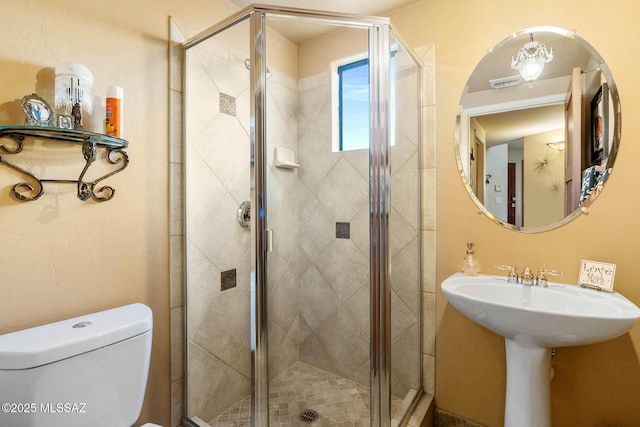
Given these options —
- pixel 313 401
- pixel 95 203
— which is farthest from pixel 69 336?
pixel 313 401

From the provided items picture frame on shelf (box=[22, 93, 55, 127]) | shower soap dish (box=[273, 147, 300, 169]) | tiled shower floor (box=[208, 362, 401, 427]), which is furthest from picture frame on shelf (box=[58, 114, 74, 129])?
tiled shower floor (box=[208, 362, 401, 427])

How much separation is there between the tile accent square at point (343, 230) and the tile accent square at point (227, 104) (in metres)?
0.68

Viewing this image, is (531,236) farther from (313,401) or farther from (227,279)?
(227,279)

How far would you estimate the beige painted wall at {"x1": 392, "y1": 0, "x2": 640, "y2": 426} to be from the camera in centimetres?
122

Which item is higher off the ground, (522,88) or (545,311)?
(522,88)

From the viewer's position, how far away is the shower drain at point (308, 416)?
1.31 metres

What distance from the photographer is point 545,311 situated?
1011 millimetres

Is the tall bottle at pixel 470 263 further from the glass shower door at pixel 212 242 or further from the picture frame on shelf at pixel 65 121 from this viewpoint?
the picture frame on shelf at pixel 65 121

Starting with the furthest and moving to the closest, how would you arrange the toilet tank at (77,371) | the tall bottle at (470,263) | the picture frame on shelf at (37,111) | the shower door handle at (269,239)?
the tall bottle at (470,263)
the shower door handle at (269,239)
the picture frame on shelf at (37,111)
the toilet tank at (77,371)

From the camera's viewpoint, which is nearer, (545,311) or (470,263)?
(545,311)

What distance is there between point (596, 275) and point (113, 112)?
77.6 inches

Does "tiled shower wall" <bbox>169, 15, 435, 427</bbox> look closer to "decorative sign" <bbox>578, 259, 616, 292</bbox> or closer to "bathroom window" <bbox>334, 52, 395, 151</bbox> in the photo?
"bathroom window" <bbox>334, 52, 395, 151</bbox>

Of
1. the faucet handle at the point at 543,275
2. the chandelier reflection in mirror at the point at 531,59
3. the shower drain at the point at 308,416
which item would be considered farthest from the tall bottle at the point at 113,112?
the faucet handle at the point at 543,275

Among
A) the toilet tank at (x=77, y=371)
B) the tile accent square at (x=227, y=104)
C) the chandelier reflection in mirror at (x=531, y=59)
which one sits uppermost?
the chandelier reflection in mirror at (x=531, y=59)
